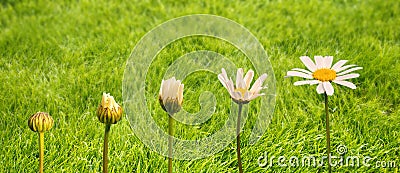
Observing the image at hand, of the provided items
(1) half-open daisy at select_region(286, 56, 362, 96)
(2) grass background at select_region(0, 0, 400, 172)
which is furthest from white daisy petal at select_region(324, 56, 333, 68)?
(2) grass background at select_region(0, 0, 400, 172)

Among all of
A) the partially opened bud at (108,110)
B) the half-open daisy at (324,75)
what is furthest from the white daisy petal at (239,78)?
the partially opened bud at (108,110)

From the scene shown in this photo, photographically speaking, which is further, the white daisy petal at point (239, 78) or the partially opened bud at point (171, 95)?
the white daisy petal at point (239, 78)

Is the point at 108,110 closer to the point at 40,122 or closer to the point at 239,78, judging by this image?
the point at 40,122

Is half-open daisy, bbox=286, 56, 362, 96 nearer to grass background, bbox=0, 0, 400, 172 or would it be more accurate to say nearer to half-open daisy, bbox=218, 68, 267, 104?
half-open daisy, bbox=218, 68, 267, 104

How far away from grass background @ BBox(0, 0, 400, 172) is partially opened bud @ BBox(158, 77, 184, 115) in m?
0.58

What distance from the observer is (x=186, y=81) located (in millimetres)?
2701

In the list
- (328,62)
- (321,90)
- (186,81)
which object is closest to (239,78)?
(321,90)

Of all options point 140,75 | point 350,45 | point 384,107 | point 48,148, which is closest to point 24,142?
point 48,148

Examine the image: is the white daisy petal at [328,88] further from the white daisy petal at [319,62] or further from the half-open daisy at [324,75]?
the white daisy petal at [319,62]

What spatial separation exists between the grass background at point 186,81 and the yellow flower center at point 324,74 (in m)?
0.44

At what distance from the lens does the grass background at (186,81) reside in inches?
86.7

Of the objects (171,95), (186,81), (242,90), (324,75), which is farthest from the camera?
(186,81)

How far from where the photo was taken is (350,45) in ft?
9.86

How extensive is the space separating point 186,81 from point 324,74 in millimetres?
969
